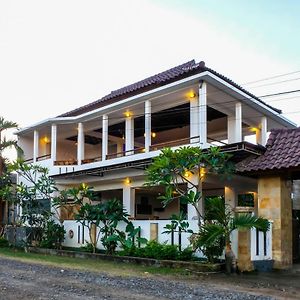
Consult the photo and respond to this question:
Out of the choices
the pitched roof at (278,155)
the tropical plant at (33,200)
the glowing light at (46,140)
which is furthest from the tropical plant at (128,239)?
the glowing light at (46,140)

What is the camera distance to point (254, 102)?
60.4ft

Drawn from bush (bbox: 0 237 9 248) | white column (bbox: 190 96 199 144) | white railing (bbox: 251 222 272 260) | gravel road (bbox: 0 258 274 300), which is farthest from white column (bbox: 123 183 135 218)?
gravel road (bbox: 0 258 274 300)

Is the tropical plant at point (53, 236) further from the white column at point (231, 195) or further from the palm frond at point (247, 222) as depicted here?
the palm frond at point (247, 222)

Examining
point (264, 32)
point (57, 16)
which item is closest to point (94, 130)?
point (57, 16)

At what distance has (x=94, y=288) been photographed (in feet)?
29.5

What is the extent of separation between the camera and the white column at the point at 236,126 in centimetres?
1795

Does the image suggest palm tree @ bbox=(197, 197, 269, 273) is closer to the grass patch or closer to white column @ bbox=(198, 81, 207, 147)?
the grass patch

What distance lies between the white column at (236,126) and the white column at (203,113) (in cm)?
164

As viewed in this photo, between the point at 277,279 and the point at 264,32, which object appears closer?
the point at 277,279

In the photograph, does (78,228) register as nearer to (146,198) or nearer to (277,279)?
(146,198)

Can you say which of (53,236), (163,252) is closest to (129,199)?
(53,236)

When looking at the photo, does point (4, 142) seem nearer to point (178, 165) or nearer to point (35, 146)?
point (35, 146)

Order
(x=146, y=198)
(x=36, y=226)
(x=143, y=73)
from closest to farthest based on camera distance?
(x=36, y=226) → (x=143, y=73) → (x=146, y=198)

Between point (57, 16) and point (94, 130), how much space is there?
398 inches
